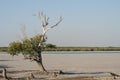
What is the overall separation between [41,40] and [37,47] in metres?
0.82

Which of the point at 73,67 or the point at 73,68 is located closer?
the point at 73,68

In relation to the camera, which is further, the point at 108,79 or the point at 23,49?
the point at 23,49

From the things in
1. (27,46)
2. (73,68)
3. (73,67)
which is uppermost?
(27,46)

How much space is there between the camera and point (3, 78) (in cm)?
2888

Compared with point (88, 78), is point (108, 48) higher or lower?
lower

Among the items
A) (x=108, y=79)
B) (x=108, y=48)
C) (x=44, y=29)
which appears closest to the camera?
(x=108, y=79)

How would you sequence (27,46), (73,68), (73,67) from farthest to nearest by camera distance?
1. (73,67)
2. (73,68)
3. (27,46)

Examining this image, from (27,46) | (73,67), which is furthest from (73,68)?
(27,46)

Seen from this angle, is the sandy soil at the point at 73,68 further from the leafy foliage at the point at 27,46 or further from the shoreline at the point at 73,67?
the leafy foliage at the point at 27,46

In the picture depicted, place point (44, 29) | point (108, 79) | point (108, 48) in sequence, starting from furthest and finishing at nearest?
point (108, 48)
point (44, 29)
point (108, 79)

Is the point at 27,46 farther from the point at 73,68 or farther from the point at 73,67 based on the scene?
the point at 73,67

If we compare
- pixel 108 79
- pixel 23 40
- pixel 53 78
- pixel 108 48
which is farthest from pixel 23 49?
pixel 108 48

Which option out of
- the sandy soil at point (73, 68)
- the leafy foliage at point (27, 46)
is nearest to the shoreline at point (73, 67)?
the sandy soil at point (73, 68)

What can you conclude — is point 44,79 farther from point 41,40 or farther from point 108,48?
point 108,48
